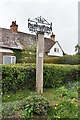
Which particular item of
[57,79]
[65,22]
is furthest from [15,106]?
[65,22]

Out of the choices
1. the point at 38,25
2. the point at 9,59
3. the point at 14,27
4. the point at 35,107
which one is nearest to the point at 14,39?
the point at 14,27

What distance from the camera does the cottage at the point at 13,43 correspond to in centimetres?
1638

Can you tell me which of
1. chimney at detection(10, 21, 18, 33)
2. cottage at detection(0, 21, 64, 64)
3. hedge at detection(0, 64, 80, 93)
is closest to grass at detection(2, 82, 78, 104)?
hedge at detection(0, 64, 80, 93)

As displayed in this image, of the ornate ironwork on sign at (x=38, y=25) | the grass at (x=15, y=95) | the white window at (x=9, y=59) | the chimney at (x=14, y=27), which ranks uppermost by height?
the chimney at (x=14, y=27)

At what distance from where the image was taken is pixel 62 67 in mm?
7535

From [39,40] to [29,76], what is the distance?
54.9 inches

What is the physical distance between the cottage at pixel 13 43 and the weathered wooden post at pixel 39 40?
827cm

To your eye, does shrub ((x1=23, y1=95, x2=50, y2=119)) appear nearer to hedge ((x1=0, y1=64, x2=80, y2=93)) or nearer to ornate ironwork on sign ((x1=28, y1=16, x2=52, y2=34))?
hedge ((x1=0, y1=64, x2=80, y2=93))

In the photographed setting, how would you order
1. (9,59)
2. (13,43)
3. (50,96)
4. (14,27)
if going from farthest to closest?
(14,27) → (13,43) → (9,59) → (50,96)

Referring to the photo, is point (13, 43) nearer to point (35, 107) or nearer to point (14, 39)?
point (14, 39)

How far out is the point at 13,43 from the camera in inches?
703

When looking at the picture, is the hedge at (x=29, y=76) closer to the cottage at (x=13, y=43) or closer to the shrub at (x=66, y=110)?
the shrub at (x=66, y=110)

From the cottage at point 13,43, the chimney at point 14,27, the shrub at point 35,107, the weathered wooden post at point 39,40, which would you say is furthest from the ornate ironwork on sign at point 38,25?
the chimney at point 14,27

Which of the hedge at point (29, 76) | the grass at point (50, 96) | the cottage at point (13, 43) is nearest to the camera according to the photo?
the grass at point (50, 96)
